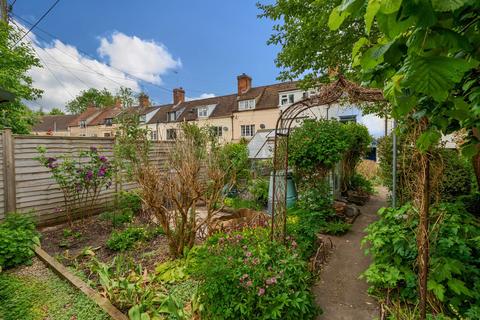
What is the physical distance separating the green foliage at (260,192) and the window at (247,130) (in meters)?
14.2

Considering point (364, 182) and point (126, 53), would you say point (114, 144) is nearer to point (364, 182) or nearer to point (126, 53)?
point (364, 182)

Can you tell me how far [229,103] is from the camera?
23062 mm

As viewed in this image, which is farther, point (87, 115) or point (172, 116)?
point (87, 115)

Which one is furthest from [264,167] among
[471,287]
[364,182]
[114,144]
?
[471,287]

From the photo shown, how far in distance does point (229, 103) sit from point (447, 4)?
75.5ft

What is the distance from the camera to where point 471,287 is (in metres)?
2.47

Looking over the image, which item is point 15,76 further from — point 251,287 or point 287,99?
point 287,99

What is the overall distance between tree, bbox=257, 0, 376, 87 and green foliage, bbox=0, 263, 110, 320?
6452mm

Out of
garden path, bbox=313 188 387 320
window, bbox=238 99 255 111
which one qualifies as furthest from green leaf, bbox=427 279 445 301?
window, bbox=238 99 255 111

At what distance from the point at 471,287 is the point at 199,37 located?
11113 mm

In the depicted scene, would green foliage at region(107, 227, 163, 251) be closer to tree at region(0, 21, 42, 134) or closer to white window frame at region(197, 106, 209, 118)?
tree at region(0, 21, 42, 134)

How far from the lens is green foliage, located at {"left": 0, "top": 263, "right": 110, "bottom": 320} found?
8.77 ft

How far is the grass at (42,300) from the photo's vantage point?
8.77 ft

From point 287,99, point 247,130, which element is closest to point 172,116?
point 247,130
